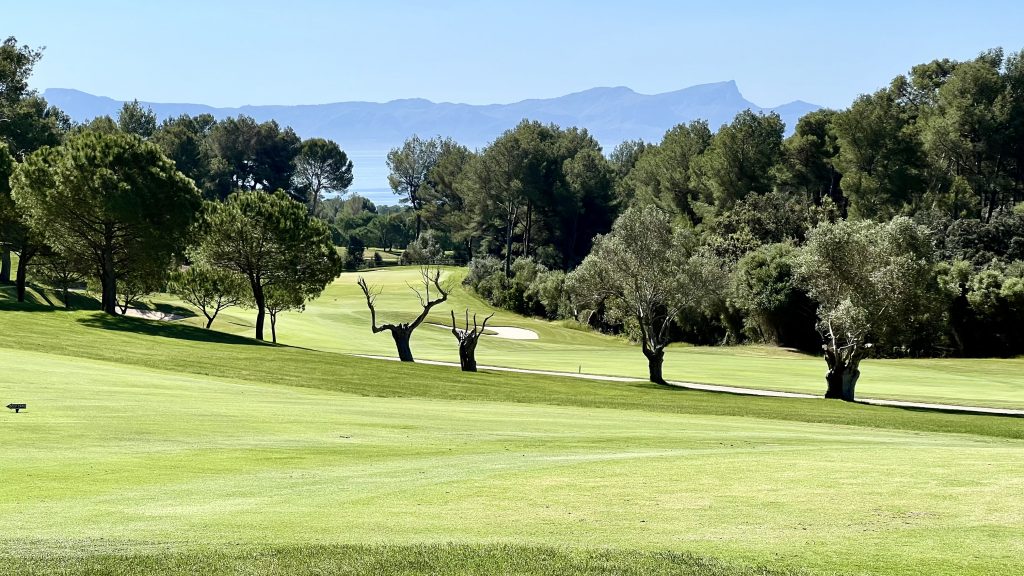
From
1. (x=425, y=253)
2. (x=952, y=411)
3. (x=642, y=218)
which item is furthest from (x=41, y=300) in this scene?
(x=425, y=253)

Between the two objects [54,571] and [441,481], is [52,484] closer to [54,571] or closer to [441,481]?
[54,571]

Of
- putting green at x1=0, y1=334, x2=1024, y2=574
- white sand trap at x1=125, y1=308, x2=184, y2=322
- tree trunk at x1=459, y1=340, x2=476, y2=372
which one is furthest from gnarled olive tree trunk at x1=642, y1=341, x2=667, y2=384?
white sand trap at x1=125, y1=308, x2=184, y2=322

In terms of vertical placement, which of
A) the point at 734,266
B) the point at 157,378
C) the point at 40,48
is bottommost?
the point at 157,378

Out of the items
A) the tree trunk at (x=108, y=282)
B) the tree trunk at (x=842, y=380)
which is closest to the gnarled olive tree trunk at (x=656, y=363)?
the tree trunk at (x=842, y=380)

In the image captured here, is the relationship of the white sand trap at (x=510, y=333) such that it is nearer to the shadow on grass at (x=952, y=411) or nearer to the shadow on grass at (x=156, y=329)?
the shadow on grass at (x=156, y=329)

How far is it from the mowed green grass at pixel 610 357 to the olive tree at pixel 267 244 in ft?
23.1

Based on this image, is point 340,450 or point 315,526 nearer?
point 315,526

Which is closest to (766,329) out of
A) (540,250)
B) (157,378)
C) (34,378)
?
(540,250)

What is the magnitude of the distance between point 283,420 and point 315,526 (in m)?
A: 11.1

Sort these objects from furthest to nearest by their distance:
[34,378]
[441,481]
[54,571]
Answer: [34,378], [441,481], [54,571]

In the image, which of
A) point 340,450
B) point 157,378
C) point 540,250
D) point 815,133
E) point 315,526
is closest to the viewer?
point 315,526

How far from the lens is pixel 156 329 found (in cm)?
5281

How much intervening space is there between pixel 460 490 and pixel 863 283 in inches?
1231

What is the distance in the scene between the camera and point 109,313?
56.8 m
